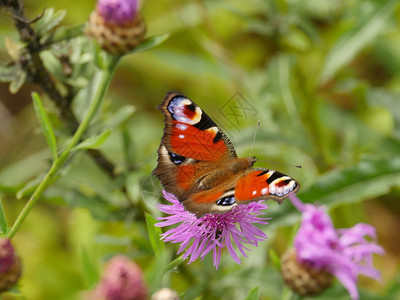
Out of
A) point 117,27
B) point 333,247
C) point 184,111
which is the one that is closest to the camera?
point 333,247

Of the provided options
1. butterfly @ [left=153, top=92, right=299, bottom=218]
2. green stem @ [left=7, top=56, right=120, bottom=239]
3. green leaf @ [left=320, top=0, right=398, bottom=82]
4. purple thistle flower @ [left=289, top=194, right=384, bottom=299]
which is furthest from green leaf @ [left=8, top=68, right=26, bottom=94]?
green leaf @ [left=320, top=0, right=398, bottom=82]

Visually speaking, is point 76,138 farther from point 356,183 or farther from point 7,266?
point 356,183

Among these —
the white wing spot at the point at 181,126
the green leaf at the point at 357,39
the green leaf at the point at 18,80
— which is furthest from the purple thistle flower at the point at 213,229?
the green leaf at the point at 357,39

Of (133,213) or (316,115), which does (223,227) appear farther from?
(316,115)

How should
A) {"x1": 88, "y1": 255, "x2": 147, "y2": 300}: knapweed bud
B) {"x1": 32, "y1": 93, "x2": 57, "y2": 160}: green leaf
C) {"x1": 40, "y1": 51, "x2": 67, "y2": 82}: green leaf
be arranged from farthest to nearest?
{"x1": 40, "y1": 51, "x2": 67, "y2": 82}: green leaf < {"x1": 32, "y1": 93, "x2": 57, "y2": 160}: green leaf < {"x1": 88, "y1": 255, "x2": 147, "y2": 300}: knapweed bud

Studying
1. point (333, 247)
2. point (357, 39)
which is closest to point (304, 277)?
point (333, 247)

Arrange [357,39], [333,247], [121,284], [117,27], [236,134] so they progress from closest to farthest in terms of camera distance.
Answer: [121,284], [333,247], [117,27], [236,134], [357,39]

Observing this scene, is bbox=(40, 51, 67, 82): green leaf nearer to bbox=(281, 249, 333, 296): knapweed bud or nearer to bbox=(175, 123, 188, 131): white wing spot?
bbox=(175, 123, 188, 131): white wing spot
